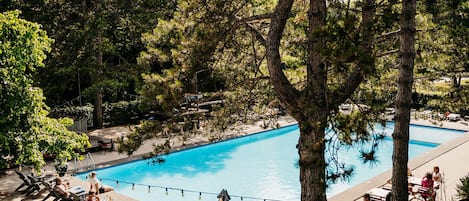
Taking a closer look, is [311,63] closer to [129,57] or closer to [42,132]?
[42,132]

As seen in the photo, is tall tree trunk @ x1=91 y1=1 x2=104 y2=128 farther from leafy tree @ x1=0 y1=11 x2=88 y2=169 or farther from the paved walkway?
the paved walkway

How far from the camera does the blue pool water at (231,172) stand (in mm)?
13587

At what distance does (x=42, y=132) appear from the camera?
8.83m

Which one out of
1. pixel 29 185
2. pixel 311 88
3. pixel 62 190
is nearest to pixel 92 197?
pixel 62 190

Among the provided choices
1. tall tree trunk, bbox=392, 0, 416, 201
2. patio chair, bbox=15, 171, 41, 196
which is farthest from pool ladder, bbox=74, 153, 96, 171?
tall tree trunk, bbox=392, 0, 416, 201

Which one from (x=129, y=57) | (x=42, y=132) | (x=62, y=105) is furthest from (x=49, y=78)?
(x=42, y=132)

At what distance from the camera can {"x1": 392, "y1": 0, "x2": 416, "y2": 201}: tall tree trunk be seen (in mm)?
6516

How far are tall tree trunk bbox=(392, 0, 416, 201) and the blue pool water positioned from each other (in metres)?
4.83

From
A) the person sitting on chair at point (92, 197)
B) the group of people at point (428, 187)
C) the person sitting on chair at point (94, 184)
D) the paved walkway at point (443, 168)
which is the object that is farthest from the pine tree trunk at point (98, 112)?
the group of people at point (428, 187)

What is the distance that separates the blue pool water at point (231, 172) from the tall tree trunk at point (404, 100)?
483cm

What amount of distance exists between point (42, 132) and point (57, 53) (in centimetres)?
1043

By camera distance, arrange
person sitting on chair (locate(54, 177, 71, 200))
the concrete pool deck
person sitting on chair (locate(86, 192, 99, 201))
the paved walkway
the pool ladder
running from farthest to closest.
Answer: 1. the pool ladder
2. the concrete pool deck
3. the paved walkway
4. person sitting on chair (locate(54, 177, 71, 200))
5. person sitting on chair (locate(86, 192, 99, 201))

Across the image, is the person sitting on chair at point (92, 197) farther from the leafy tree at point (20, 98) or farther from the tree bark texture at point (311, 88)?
the tree bark texture at point (311, 88)

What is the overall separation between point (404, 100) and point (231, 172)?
9586 millimetres
